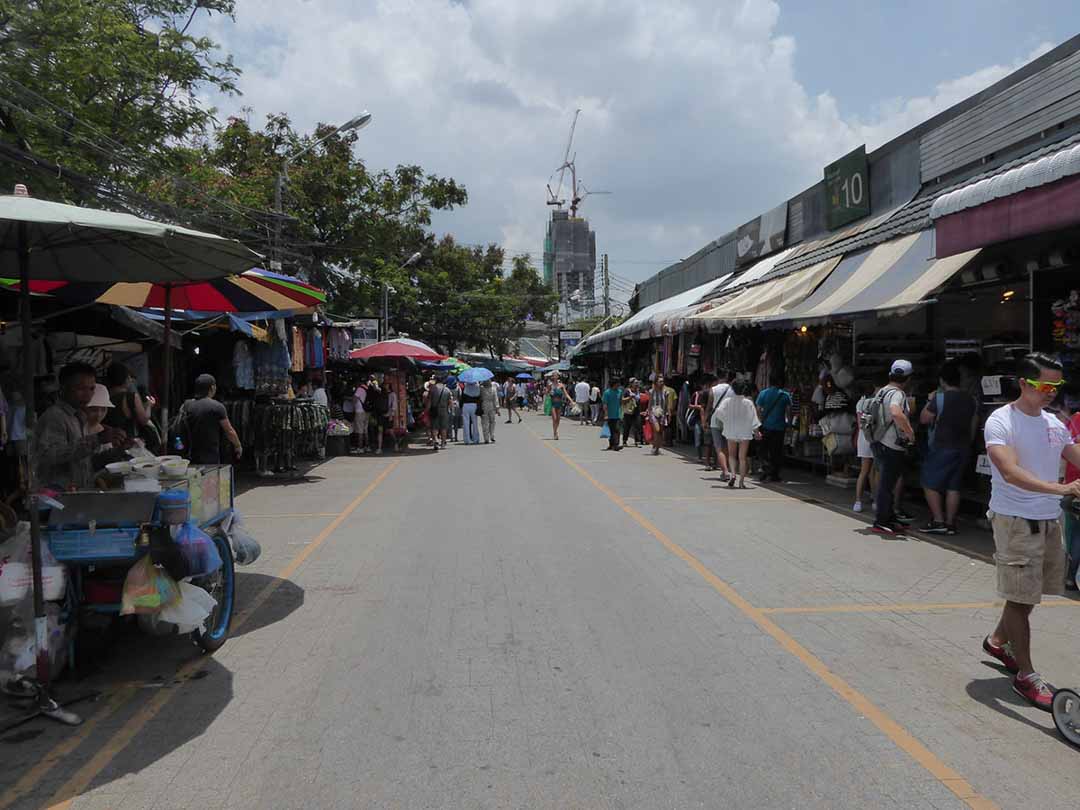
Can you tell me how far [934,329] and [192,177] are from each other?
16.4 m

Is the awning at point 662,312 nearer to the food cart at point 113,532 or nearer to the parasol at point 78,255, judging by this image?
the parasol at point 78,255

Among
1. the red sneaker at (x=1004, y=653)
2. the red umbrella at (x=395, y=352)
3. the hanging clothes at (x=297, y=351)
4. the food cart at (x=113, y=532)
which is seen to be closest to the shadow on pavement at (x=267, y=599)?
the food cart at (x=113, y=532)

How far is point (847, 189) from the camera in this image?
644 inches

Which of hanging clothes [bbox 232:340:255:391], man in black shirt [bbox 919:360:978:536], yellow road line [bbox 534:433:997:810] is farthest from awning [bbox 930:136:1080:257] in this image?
hanging clothes [bbox 232:340:255:391]

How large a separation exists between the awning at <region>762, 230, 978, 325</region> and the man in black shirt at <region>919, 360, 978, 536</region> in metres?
1.08

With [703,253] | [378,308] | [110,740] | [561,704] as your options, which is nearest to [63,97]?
[110,740]

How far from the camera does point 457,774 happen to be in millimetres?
3744

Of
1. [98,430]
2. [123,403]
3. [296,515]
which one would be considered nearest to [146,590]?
[98,430]

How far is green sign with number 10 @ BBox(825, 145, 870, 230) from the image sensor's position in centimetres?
Result: 1571

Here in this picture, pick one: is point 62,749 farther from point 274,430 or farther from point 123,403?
point 274,430

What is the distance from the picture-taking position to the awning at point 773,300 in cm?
1374

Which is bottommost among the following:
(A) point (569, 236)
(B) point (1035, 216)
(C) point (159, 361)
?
(C) point (159, 361)

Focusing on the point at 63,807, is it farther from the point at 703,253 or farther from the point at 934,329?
the point at 703,253

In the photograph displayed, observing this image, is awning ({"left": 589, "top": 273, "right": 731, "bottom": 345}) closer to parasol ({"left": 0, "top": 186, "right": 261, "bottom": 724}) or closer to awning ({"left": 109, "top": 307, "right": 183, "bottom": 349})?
awning ({"left": 109, "top": 307, "right": 183, "bottom": 349})
